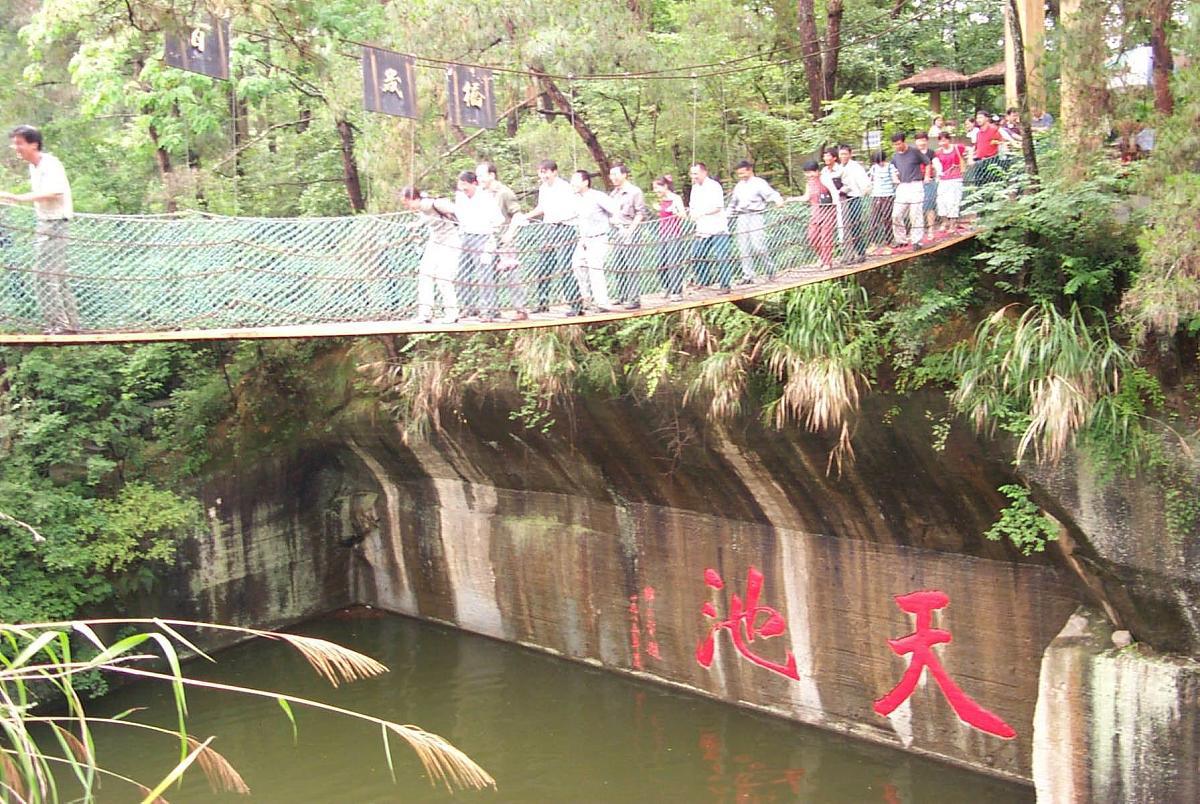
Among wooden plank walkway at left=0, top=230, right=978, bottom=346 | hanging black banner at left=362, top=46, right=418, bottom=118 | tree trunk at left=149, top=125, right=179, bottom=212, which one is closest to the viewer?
wooden plank walkway at left=0, top=230, right=978, bottom=346

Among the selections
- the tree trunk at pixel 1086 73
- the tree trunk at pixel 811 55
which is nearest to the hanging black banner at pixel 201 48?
the tree trunk at pixel 1086 73

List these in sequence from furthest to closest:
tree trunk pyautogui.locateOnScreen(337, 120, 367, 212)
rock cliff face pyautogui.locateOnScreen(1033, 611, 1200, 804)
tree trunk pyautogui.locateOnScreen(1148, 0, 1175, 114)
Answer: tree trunk pyautogui.locateOnScreen(337, 120, 367, 212) < rock cliff face pyautogui.locateOnScreen(1033, 611, 1200, 804) < tree trunk pyautogui.locateOnScreen(1148, 0, 1175, 114)

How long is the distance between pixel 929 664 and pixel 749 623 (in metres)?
1.18

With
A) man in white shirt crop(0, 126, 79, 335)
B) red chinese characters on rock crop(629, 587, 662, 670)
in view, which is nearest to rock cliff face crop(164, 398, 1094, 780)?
red chinese characters on rock crop(629, 587, 662, 670)

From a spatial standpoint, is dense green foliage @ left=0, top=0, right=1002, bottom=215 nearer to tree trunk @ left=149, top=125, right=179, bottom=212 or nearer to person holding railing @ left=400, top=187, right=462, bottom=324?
tree trunk @ left=149, top=125, right=179, bottom=212

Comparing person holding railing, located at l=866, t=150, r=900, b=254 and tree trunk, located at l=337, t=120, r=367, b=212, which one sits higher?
tree trunk, located at l=337, t=120, r=367, b=212

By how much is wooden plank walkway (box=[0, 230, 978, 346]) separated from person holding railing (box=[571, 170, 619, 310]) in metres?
0.21

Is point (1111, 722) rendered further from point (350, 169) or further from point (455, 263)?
point (350, 169)

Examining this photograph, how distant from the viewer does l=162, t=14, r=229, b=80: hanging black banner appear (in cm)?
500

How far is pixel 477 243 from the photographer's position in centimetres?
536

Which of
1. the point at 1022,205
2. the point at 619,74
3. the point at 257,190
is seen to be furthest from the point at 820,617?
the point at 257,190

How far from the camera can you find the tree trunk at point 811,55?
25.7 feet

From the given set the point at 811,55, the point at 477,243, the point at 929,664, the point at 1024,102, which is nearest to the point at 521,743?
the point at 929,664

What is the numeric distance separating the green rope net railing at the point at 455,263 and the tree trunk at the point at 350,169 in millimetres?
2809
